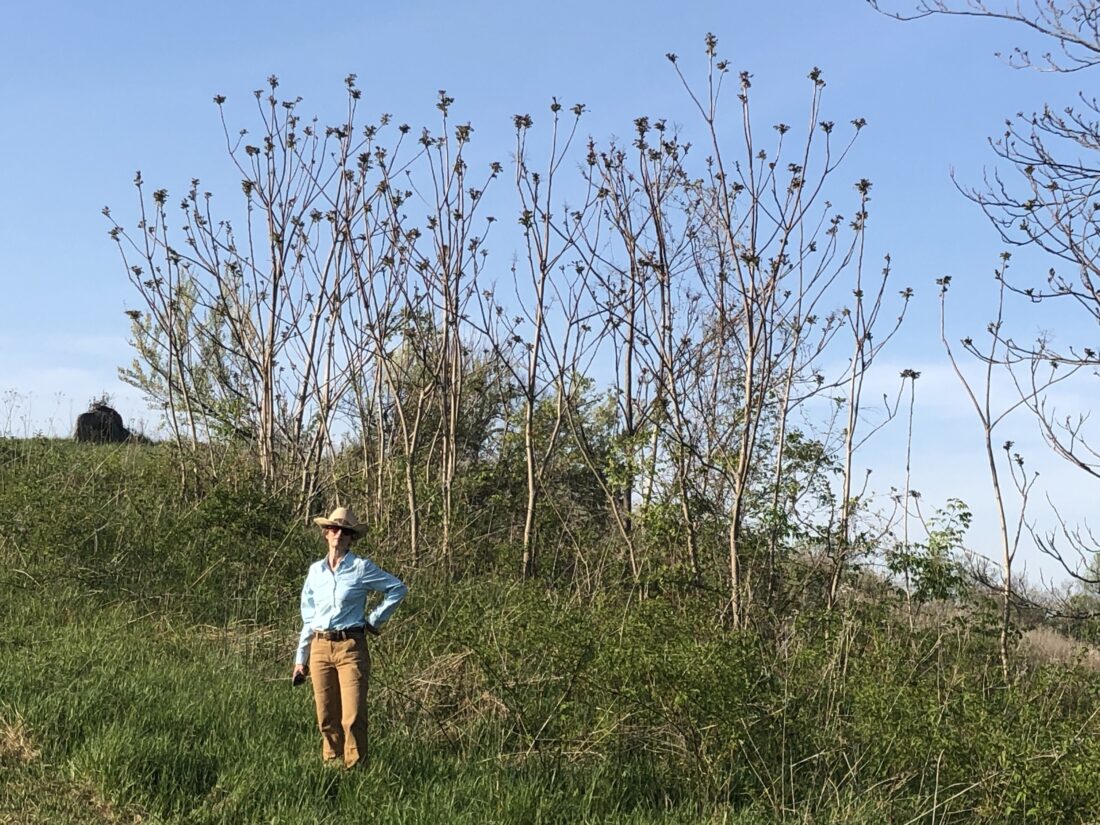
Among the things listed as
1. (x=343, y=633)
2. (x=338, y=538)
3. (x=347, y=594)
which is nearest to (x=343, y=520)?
(x=338, y=538)

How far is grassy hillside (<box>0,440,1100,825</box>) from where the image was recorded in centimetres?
567

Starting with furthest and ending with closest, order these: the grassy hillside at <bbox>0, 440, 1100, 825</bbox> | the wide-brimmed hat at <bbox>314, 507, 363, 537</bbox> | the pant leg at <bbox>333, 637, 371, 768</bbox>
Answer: the wide-brimmed hat at <bbox>314, 507, 363, 537</bbox>
the pant leg at <bbox>333, 637, 371, 768</bbox>
the grassy hillside at <bbox>0, 440, 1100, 825</bbox>

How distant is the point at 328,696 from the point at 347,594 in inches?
23.1

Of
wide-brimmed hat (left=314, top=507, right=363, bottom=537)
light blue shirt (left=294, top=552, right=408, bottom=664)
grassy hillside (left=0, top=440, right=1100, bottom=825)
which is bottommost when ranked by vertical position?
grassy hillside (left=0, top=440, right=1100, bottom=825)

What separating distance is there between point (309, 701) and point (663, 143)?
6624 millimetres

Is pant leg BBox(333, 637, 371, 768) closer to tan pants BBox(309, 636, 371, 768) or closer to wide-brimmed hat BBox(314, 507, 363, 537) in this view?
tan pants BBox(309, 636, 371, 768)

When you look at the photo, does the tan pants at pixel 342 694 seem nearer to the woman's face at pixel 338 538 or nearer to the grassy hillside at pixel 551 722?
the grassy hillside at pixel 551 722

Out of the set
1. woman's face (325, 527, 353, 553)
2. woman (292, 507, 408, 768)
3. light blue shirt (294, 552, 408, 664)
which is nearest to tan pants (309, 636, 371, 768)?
woman (292, 507, 408, 768)

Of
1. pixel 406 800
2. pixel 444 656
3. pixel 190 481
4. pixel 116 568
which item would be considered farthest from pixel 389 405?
pixel 406 800

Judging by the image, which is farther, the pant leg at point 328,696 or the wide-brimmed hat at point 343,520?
the wide-brimmed hat at point 343,520

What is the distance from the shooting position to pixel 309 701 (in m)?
7.38

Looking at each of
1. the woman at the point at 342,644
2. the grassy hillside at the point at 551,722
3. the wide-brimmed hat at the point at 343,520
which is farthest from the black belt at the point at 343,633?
the grassy hillside at the point at 551,722

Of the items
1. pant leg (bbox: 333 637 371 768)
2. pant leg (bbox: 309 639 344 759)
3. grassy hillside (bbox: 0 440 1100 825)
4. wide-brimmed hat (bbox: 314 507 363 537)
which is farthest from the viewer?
wide-brimmed hat (bbox: 314 507 363 537)

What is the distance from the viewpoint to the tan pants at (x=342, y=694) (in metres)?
5.93
